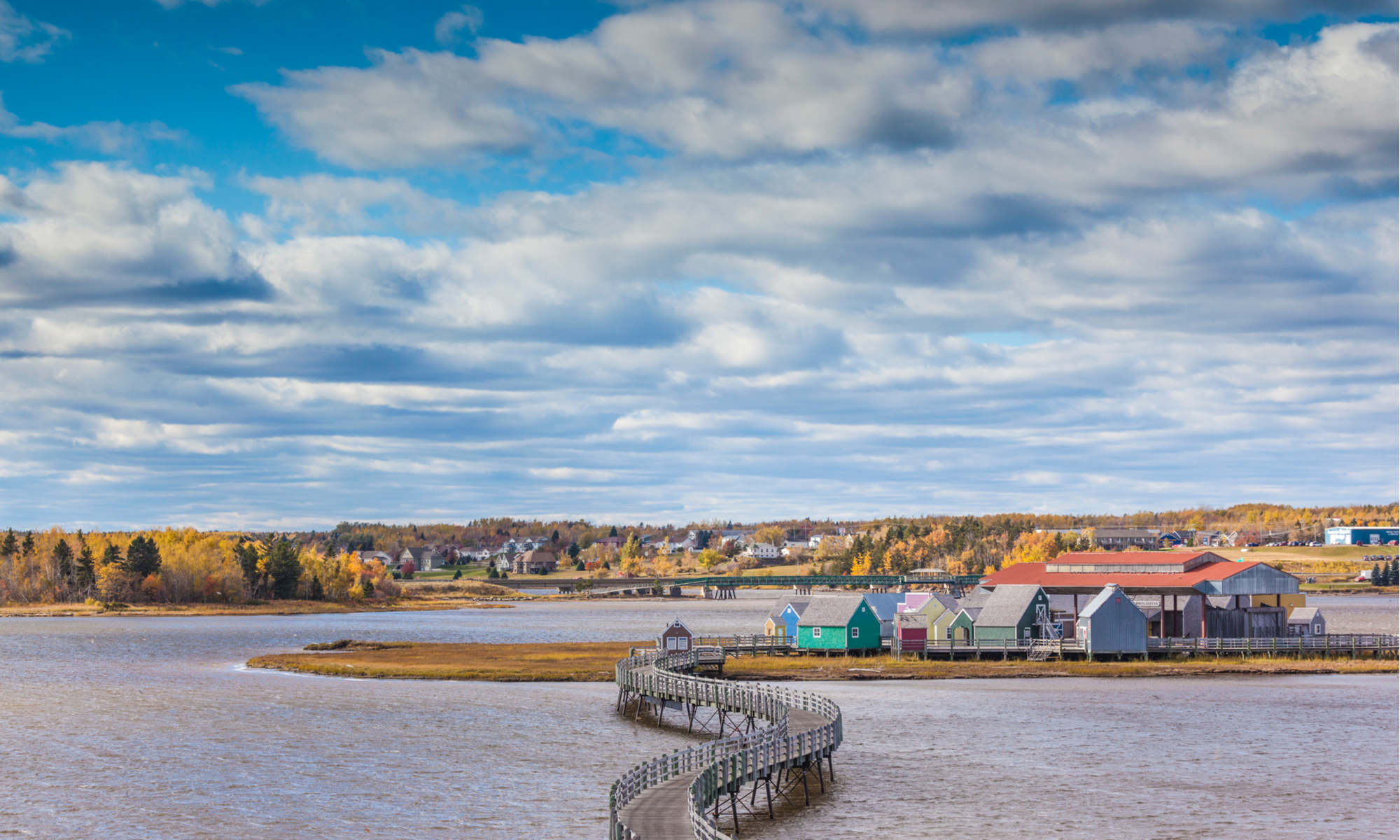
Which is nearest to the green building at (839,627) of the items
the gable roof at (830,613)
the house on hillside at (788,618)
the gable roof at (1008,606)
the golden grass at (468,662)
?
the gable roof at (830,613)

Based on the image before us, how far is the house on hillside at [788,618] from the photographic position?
113188 mm

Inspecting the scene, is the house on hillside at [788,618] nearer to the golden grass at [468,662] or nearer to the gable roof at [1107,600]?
the golden grass at [468,662]

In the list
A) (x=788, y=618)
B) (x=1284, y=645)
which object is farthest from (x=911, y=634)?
(x=1284, y=645)

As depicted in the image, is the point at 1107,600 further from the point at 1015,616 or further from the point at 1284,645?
the point at 1284,645

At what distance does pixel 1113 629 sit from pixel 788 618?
2693 centimetres

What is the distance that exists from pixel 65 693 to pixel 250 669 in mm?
18477

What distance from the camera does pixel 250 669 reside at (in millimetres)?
108625

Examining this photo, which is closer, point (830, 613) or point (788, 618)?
point (830, 613)

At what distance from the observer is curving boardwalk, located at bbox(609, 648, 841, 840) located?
4050 cm

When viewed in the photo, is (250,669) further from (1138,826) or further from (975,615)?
(1138,826)

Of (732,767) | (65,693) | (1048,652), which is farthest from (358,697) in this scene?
(1048,652)

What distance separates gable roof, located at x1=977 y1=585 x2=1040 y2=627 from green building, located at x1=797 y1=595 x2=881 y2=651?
903cm

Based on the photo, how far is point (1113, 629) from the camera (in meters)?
104

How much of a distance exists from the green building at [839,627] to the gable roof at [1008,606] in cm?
903
